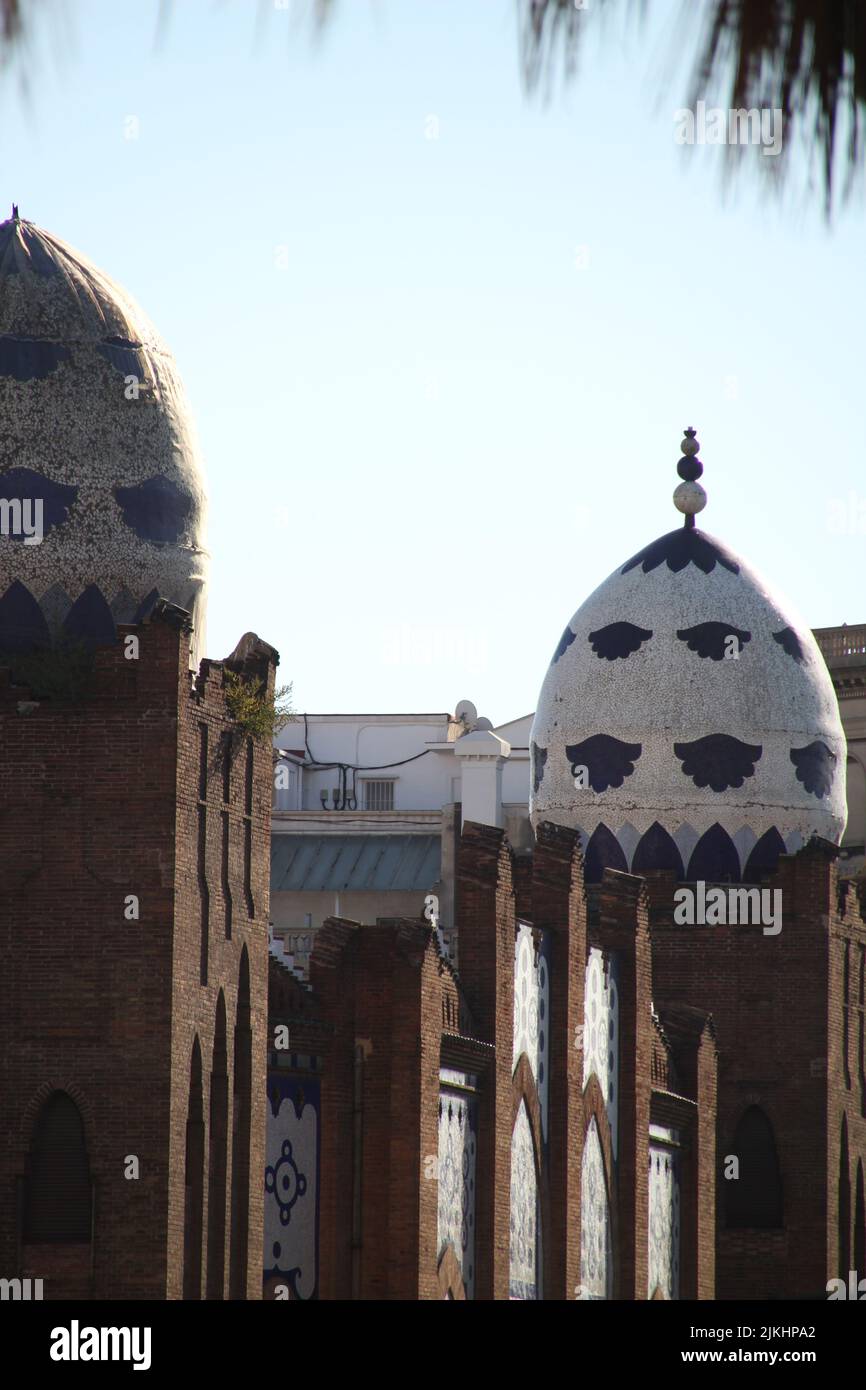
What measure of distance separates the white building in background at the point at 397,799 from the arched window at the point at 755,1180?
10398mm

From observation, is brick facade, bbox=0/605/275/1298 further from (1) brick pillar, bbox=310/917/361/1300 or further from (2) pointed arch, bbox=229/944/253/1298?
(1) brick pillar, bbox=310/917/361/1300

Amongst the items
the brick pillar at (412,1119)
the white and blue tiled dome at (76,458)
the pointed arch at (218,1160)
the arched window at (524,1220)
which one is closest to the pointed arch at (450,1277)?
the brick pillar at (412,1119)

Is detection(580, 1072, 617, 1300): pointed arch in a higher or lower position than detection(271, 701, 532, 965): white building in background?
lower

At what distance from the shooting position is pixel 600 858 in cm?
3425

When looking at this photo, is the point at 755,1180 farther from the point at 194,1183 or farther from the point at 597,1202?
the point at 194,1183

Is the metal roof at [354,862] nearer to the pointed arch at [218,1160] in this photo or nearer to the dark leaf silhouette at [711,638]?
the dark leaf silhouette at [711,638]

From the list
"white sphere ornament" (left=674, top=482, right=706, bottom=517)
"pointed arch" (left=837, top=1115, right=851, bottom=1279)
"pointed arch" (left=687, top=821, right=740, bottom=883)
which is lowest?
"pointed arch" (left=837, top=1115, right=851, bottom=1279)

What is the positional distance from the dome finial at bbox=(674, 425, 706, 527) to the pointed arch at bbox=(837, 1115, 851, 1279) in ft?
29.0

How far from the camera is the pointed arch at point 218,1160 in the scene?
19672mm

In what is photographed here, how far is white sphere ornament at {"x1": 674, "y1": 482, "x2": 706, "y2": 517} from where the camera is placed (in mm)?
35844

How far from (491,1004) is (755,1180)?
930 cm

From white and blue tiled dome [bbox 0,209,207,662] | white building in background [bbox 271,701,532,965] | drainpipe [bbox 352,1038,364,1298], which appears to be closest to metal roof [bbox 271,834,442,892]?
white building in background [bbox 271,701,532,965]
